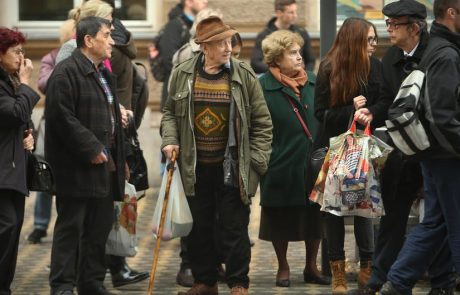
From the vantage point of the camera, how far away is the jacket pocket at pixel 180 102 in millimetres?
10078

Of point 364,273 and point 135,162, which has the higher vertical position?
point 135,162

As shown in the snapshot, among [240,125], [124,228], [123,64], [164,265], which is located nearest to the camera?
[240,125]

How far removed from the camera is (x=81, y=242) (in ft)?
33.5

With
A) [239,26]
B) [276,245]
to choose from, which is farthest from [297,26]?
[276,245]

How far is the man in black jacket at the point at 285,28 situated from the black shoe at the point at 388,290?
4887 mm

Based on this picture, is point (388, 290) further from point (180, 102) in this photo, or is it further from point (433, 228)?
point (180, 102)

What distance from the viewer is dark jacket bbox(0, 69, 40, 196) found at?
31.0 feet

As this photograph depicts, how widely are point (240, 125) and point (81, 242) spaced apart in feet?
4.36

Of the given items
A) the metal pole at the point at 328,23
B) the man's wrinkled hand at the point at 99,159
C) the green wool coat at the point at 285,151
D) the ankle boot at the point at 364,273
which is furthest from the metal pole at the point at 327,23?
the man's wrinkled hand at the point at 99,159

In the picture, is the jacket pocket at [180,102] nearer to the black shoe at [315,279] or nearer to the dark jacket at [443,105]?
the black shoe at [315,279]

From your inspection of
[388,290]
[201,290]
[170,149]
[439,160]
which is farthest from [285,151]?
[439,160]

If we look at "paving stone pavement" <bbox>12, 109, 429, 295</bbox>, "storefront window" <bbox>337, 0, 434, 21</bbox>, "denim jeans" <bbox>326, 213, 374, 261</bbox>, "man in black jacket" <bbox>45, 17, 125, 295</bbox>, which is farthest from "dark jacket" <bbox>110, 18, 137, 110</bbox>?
"storefront window" <bbox>337, 0, 434, 21</bbox>

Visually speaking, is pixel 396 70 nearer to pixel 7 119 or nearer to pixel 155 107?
pixel 7 119

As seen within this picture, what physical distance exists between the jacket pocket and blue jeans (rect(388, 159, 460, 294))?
1.70 metres
